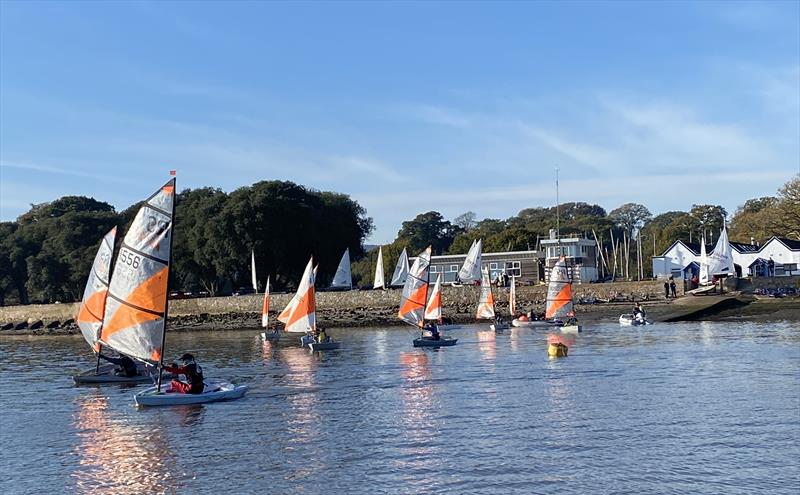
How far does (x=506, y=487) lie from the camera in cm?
1939

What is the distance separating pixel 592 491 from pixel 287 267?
88.7m

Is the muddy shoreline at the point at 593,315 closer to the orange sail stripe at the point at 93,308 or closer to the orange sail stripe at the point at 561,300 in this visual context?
the orange sail stripe at the point at 561,300

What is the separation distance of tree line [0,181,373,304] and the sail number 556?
67.2 meters

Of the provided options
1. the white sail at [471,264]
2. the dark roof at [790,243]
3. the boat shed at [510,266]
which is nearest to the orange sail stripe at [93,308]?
the white sail at [471,264]

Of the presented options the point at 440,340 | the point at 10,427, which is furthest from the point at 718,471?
the point at 440,340

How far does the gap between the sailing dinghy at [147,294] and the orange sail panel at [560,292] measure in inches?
1647

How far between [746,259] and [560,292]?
3945cm

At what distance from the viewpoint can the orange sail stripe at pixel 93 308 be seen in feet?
139

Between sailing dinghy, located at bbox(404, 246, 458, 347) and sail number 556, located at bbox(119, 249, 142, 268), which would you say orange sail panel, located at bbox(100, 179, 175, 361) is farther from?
sailing dinghy, located at bbox(404, 246, 458, 347)

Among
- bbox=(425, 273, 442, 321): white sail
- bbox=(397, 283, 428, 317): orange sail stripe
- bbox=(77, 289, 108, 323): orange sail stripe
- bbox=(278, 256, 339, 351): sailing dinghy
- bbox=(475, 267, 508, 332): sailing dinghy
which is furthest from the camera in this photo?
bbox=(475, 267, 508, 332): sailing dinghy

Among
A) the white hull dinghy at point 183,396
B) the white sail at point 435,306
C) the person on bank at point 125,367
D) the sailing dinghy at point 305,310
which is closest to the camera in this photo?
the white hull dinghy at point 183,396

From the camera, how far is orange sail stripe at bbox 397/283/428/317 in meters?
58.0

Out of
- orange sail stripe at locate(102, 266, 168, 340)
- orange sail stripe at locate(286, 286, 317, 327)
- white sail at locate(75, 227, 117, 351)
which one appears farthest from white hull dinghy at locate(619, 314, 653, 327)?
orange sail stripe at locate(102, 266, 168, 340)

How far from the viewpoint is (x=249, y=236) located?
9862cm
